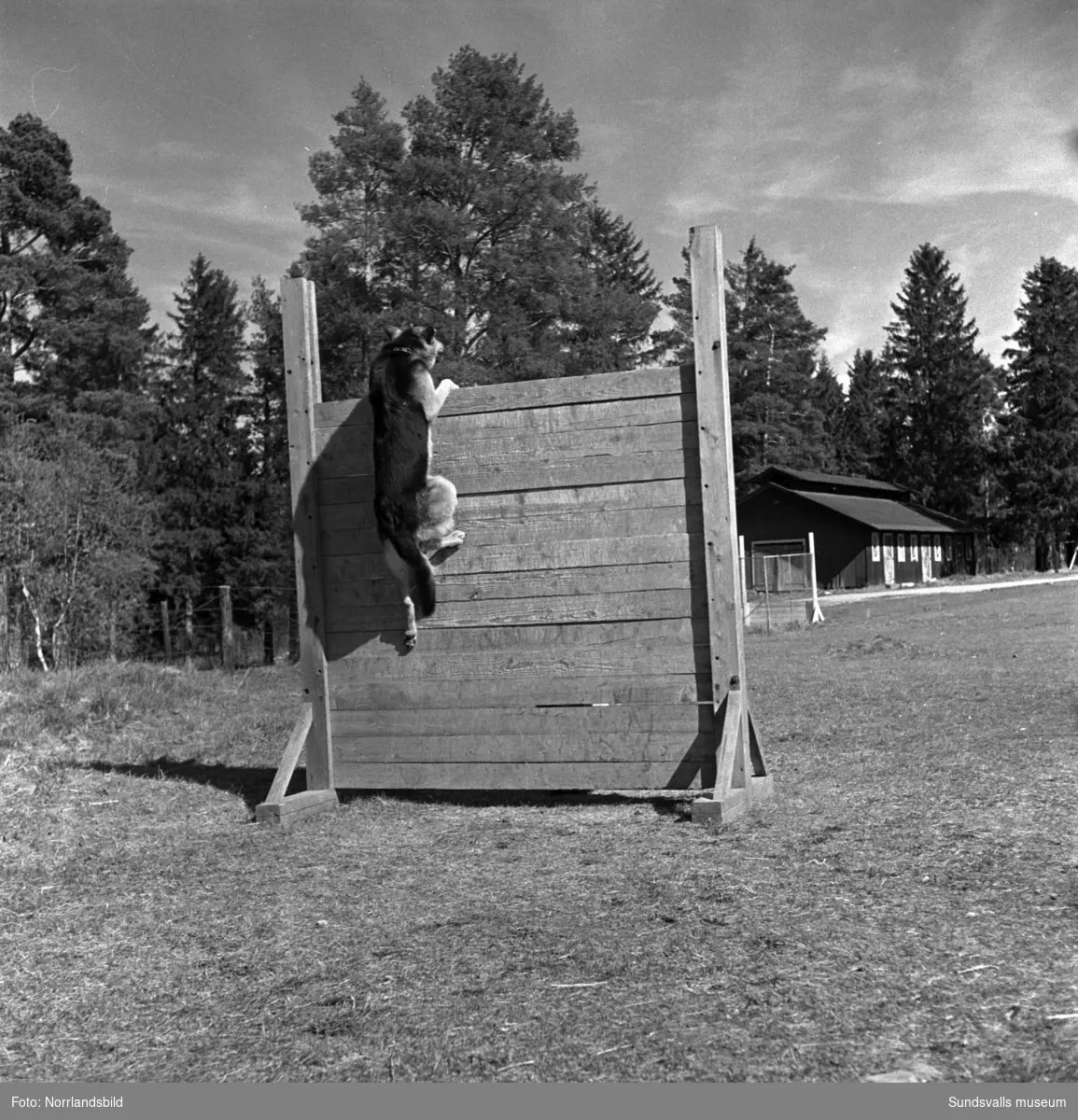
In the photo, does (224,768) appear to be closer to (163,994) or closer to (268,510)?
(163,994)

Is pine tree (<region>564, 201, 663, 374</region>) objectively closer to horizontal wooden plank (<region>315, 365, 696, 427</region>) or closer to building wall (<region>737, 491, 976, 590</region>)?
building wall (<region>737, 491, 976, 590</region>)

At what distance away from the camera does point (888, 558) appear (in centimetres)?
4931

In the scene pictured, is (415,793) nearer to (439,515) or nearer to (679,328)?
(439,515)

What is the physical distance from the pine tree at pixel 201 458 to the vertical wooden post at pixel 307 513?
27898mm

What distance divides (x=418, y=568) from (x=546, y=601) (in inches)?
31.6

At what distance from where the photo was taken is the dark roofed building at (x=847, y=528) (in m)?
47.4

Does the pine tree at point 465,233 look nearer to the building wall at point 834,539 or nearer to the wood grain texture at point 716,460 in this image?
the wood grain texture at point 716,460

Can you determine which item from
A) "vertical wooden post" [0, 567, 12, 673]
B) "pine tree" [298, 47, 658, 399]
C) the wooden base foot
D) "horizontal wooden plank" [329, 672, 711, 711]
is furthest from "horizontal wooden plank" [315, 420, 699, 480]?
"pine tree" [298, 47, 658, 399]

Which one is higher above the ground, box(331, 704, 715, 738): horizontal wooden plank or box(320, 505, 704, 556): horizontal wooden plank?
box(320, 505, 704, 556): horizontal wooden plank

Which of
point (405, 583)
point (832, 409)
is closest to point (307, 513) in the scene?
point (405, 583)

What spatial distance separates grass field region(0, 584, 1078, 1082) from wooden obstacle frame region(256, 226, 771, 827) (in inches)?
13.1

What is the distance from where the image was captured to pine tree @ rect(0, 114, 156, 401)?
2783 cm

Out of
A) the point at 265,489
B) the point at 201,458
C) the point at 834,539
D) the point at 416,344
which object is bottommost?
the point at 416,344

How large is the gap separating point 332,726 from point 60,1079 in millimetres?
4054
